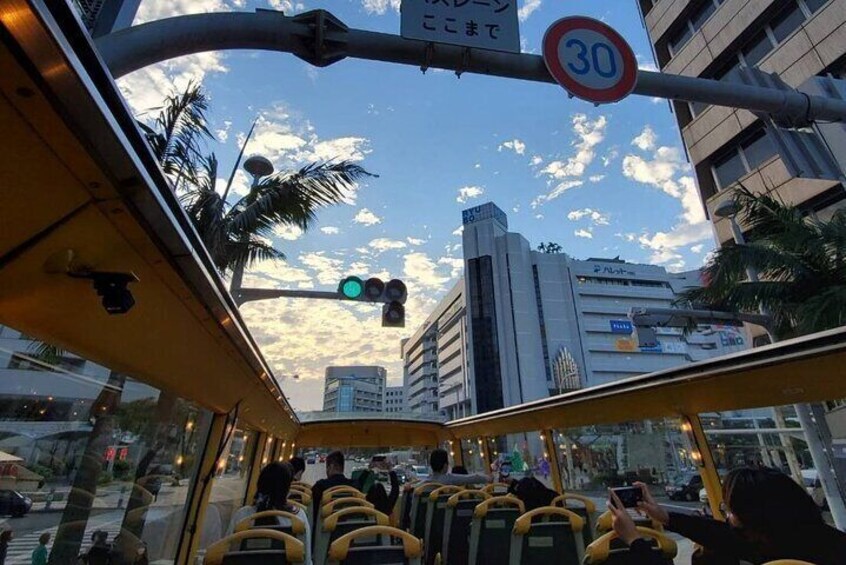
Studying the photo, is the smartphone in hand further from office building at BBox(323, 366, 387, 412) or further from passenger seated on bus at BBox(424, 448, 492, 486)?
office building at BBox(323, 366, 387, 412)

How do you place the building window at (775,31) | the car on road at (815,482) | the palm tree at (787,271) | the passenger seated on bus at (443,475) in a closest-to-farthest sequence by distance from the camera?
the passenger seated on bus at (443,475)
the car on road at (815,482)
the palm tree at (787,271)
the building window at (775,31)

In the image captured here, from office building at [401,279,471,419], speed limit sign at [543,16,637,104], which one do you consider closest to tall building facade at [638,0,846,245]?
speed limit sign at [543,16,637,104]

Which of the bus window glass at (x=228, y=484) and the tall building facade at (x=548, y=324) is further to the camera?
the tall building facade at (x=548, y=324)

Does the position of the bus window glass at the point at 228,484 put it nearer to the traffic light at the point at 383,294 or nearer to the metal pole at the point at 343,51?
the traffic light at the point at 383,294

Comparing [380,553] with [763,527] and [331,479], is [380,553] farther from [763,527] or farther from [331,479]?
[331,479]

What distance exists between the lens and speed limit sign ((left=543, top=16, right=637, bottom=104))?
3.16 metres

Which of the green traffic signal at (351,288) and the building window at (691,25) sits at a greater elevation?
the building window at (691,25)

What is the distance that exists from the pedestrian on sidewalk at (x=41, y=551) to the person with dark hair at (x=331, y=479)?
4224 millimetres

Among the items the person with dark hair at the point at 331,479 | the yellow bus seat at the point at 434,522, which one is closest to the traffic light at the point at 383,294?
the yellow bus seat at the point at 434,522

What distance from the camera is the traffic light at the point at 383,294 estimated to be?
559cm

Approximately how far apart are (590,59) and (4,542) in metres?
4.95

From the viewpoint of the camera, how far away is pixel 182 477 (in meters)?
4.66

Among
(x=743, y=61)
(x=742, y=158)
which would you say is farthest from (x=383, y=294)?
(x=743, y=61)

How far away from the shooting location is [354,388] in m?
115
